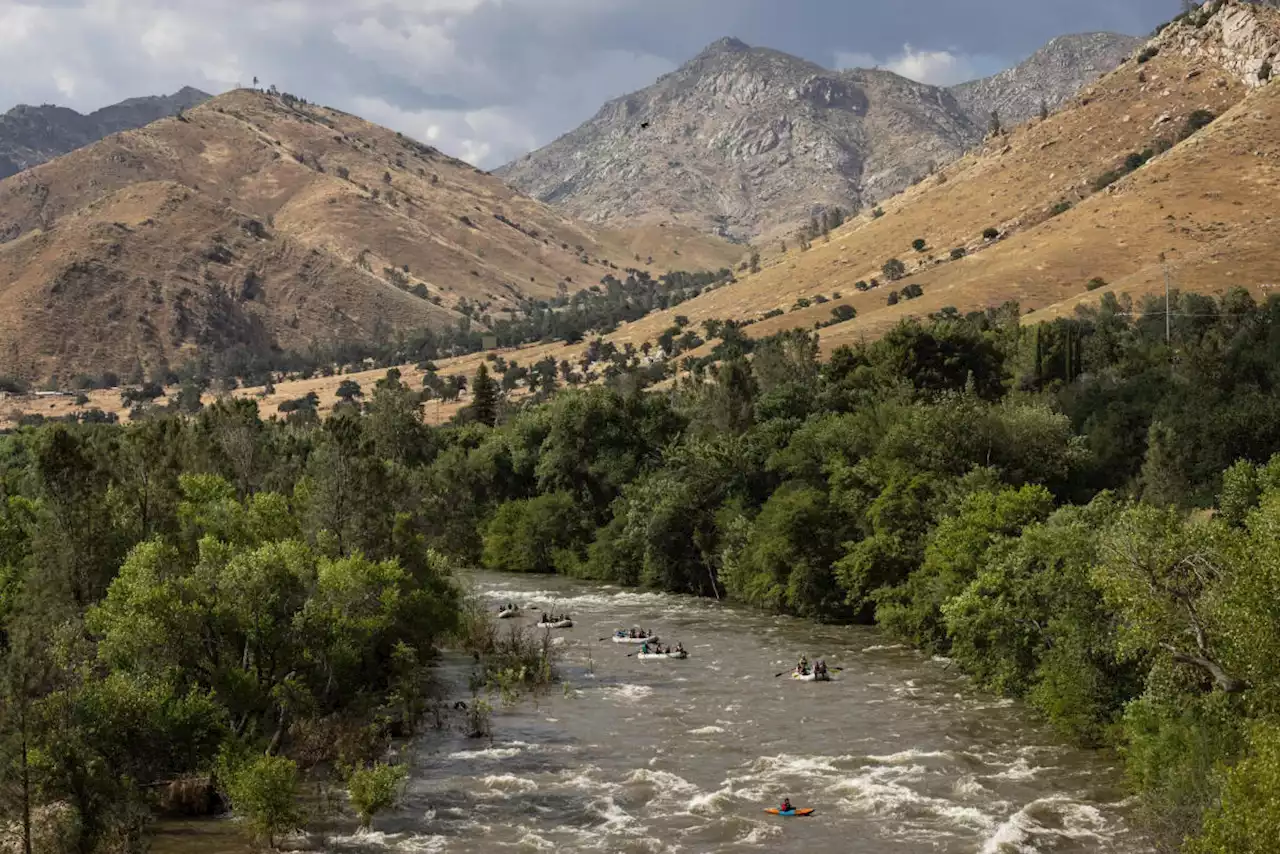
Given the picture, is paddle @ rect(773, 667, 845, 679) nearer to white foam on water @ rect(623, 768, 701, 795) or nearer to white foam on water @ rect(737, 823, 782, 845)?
white foam on water @ rect(623, 768, 701, 795)

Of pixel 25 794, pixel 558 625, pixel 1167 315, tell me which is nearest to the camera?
pixel 25 794

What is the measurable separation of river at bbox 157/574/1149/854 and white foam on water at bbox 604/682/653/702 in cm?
13

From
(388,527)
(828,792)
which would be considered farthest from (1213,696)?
(388,527)

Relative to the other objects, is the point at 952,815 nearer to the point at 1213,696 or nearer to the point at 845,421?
the point at 1213,696

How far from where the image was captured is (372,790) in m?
31.2

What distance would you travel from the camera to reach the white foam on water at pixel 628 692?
4738cm

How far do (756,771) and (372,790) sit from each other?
478 inches

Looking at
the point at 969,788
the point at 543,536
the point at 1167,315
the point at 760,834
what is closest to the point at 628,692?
the point at 969,788

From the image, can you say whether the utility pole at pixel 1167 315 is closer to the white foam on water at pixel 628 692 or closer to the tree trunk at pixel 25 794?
the white foam on water at pixel 628 692

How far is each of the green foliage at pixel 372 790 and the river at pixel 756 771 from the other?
0.66 metres

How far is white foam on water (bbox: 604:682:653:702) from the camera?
47.4 metres

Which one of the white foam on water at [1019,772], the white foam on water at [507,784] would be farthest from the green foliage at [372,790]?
the white foam on water at [1019,772]

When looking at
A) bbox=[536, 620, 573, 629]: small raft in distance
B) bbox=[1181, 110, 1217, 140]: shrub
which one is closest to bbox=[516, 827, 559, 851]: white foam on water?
bbox=[536, 620, 573, 629]: small raft in distance

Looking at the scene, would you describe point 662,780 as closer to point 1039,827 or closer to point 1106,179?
point 1039,827
